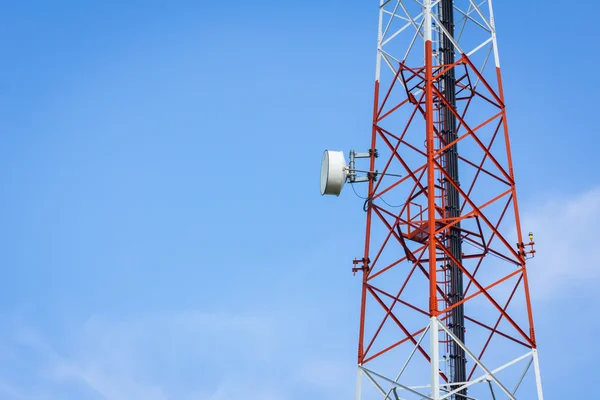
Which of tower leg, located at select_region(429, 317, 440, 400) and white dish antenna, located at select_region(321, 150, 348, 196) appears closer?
tower leg, located at select_region(429, 317, 440, 400)

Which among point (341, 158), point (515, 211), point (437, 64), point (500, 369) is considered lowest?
point (500, 369)

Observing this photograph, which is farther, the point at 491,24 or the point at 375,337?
the point at 491,24

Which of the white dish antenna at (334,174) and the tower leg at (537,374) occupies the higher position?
the white dish antenna at (334,174)

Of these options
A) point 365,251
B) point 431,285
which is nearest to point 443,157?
point 365,251

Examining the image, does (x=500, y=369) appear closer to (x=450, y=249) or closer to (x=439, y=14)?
(x=450, y=249)

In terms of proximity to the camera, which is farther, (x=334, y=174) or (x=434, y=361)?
(x=334, y=174)

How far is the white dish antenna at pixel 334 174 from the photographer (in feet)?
111

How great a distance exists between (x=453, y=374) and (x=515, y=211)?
565cm

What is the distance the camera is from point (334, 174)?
111ft

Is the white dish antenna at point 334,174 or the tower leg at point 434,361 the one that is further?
the white dish antenna at point 334,174

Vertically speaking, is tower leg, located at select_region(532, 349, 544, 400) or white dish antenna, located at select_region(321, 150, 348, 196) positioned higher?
white dish antenna, located at select_region(321, 150, 348, 196)

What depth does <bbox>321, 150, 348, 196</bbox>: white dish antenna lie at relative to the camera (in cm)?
3394

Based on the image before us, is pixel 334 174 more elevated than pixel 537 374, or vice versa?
pixel 334 174

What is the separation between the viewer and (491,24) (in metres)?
35.5
